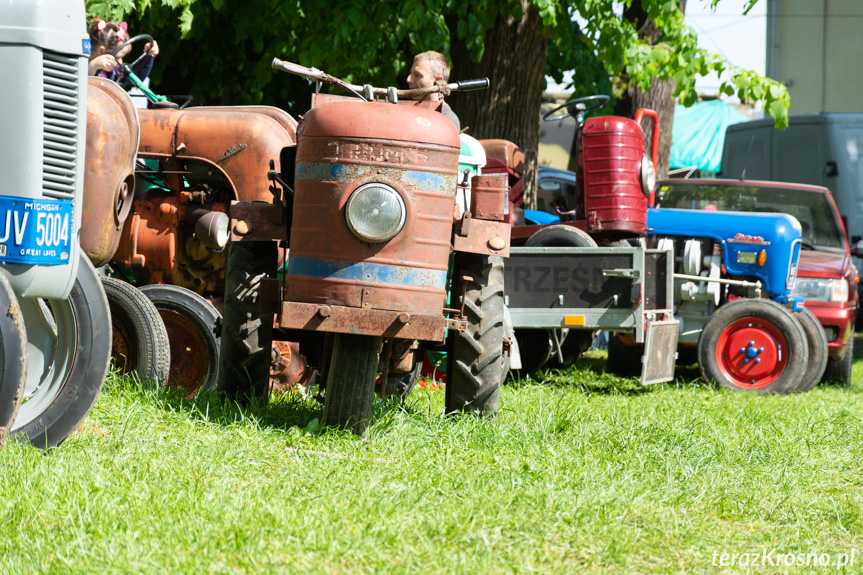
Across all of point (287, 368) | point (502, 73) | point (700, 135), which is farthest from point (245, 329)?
point (700, 135)

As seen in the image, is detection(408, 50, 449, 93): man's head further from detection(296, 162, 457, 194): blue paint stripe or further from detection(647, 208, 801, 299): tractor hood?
detection(647, 208, 801, 299): tractor hood

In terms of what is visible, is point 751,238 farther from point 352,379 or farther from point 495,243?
point 352,379

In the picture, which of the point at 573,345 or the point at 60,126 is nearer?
the point at 60,126

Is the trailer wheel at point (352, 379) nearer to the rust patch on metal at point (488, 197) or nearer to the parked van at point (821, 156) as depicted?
the rust patch on metal at point (488, 197)

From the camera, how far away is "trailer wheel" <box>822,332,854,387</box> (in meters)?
9.16

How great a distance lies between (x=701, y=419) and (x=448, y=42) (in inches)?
171

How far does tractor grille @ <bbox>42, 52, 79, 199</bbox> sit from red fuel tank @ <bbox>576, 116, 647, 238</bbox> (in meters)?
4.93

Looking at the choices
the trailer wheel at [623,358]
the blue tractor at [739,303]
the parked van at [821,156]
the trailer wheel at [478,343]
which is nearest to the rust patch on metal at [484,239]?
the trailer wheel at [478,343]

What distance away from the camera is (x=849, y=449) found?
5.21m

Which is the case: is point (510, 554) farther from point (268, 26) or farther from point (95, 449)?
point (268, 26)

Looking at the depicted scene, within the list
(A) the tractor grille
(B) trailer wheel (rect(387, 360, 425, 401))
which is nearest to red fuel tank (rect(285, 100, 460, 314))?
(A) the tractor grille

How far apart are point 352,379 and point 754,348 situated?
171 inches

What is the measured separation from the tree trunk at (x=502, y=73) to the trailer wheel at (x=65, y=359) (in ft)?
18.5

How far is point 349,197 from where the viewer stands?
4.23 metres
